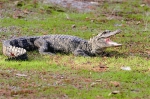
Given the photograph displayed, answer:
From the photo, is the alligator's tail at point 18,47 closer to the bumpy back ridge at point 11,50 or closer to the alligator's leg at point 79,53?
the bumpy back ridge at point 11,50

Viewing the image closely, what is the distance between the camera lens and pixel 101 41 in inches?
494

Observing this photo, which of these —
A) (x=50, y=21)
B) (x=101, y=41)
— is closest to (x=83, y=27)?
(x=50, y=21)

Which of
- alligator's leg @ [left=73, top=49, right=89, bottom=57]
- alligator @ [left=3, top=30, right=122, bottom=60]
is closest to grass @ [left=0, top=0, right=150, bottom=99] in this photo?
alligator's leg @ [left=73, top=49, right=89, bottom=57]

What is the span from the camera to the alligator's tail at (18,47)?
11.3m

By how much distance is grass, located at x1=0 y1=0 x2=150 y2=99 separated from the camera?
8883 mm

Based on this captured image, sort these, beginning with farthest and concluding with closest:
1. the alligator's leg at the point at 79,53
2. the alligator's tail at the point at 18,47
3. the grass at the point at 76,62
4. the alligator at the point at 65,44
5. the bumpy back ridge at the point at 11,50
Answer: the alligator at the point at 65,44, the alligator's leg at the point at 79,53, the bumpy back ridge at the point at 11,50, the alligator's tail at the point at 18,47, the grass at the point at 76,62

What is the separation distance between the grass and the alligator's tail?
0.19 m

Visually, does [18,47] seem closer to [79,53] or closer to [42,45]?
[42,45]

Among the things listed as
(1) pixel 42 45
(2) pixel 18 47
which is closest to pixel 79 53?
(1) pixel 42 45

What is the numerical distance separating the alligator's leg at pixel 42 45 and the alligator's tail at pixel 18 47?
0.34ft

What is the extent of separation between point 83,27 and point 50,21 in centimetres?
113

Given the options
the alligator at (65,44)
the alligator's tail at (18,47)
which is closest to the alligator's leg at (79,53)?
the alligator at (65,44)

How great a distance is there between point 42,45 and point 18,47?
0.58 m

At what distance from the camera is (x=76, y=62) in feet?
37.0
